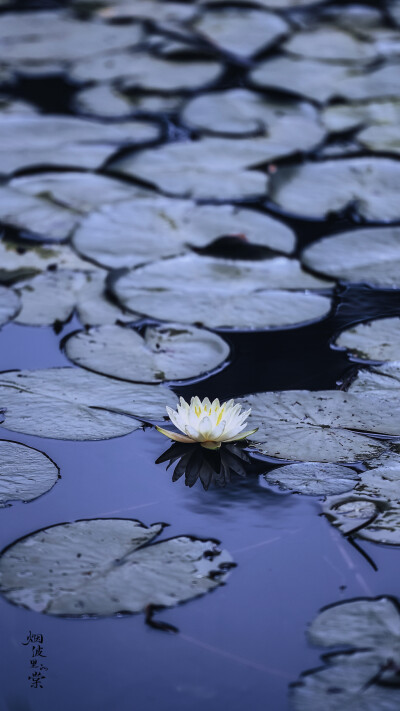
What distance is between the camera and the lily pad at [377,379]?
1.61 meters

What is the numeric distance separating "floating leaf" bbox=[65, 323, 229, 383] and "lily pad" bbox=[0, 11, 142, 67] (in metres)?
2.08

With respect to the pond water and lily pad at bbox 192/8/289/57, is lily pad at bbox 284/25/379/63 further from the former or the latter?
the pond water

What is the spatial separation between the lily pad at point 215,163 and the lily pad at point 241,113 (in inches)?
2.7

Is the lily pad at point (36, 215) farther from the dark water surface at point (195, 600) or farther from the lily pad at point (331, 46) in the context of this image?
the lily pad at point (331, 46)

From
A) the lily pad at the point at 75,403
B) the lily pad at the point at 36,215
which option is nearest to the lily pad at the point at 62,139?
the lily pad at the point at 36,215

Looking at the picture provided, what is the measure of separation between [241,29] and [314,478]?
9.36 feet

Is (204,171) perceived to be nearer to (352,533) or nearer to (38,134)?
(38,134)

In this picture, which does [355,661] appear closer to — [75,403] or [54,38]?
[75,403]

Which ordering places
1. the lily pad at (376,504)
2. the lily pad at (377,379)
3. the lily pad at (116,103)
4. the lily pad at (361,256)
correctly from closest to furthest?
the lily pad at (376,504) < the lily pad at (377,379) < the lily pad at (361,256) < the lily pad at (116,103)

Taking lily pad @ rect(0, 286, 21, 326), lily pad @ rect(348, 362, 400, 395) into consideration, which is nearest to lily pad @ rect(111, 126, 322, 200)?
lily pad @ rect(0, 286, 21, 326)

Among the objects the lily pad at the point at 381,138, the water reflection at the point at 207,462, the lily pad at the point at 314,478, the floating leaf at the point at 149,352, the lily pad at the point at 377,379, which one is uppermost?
the lily pad at the point at 381,138

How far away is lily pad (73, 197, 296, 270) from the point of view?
2.11 metres

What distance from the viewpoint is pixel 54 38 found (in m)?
3.65

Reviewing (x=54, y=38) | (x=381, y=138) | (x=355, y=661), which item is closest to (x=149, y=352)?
(x=355, y=661)
